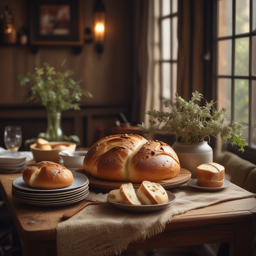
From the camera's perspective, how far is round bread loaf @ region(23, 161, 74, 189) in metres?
1.06

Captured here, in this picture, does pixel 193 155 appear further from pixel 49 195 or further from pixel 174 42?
pixel 174 42

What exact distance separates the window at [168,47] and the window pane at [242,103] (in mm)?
985

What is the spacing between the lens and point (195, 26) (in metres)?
2.54

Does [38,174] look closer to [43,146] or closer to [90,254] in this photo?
[90,254]

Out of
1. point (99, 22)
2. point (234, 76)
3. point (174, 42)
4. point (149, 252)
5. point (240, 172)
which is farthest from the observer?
point (99, 22)

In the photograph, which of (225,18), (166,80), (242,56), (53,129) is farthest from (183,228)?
(166,80)

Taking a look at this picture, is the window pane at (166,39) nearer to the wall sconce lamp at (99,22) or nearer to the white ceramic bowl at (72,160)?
the wall sconce lamp at (99,22)

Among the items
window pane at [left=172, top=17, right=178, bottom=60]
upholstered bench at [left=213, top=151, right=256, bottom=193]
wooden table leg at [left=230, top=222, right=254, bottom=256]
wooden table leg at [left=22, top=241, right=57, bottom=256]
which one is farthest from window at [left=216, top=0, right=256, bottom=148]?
wooden table leg at [left=22, top=241, right=57, bottom=256]

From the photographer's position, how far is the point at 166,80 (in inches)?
144

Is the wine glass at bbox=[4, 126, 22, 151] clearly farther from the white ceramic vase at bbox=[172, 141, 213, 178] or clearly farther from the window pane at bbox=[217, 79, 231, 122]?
the window pane at bbox=[217, 79, 231, 122]

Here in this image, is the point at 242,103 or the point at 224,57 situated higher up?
the point at 224,57

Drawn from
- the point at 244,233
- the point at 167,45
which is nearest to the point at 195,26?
the point at 167,45

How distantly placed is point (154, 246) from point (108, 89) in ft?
11.7

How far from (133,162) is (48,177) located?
1.00ft
